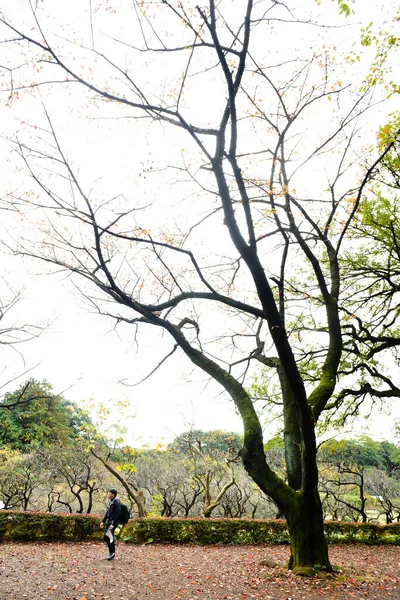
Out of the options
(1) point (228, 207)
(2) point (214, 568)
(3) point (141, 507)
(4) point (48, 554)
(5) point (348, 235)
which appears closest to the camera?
(1) point (228, 207)

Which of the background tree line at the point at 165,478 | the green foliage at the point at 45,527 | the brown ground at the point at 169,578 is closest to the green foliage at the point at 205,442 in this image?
the background tree line at the point at 165,478

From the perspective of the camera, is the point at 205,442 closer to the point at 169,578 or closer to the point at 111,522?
the point at 111,522

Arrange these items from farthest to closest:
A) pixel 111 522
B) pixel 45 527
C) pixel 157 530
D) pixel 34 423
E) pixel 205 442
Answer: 1. pixel 34 423
2. pixel 205 442
3. pixel 157 530
4. pixel 45 527
5. pixel 111 522

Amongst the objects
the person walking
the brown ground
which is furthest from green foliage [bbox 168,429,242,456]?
the person walking

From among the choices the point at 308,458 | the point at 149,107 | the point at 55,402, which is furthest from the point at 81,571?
the point at 55,402

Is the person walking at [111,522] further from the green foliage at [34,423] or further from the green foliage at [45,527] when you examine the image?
the green foliage at [34,423]

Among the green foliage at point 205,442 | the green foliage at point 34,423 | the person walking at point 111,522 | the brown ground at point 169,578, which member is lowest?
the brown ground at point 169,578

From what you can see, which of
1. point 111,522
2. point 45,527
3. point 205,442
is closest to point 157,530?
point 45,527

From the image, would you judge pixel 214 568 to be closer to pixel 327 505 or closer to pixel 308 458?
pixel 308 458

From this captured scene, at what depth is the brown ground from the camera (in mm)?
4758

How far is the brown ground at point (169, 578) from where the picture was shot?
4758mm

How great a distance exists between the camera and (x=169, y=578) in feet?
20.2

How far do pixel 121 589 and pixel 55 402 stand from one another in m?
20.7

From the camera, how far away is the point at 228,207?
4.71 meters
